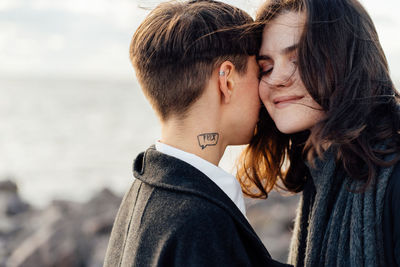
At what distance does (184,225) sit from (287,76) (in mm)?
991

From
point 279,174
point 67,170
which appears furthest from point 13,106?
point 279,174

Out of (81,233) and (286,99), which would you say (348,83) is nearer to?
(286,99)

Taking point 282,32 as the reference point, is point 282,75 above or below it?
below

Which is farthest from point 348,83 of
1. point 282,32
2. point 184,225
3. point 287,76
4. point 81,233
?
point 81,233

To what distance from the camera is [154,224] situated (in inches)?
63.4

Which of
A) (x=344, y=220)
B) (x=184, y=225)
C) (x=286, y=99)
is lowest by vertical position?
(x=344, y=220)

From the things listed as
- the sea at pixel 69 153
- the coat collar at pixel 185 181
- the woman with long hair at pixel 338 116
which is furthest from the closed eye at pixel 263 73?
the sea at pixel 69 153

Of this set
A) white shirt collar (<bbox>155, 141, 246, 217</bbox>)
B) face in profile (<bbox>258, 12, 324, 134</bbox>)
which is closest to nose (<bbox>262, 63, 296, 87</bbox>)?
face in profile (<bbox>258, 12, 324, 134</bbox>)

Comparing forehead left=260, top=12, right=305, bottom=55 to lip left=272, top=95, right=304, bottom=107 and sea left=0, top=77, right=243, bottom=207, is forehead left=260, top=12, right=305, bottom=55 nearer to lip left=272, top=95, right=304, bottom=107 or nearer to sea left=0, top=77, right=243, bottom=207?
lip left=272, top=95, right=304, bottom=107

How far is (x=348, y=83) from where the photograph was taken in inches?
78.2

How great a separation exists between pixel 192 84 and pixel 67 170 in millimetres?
13300

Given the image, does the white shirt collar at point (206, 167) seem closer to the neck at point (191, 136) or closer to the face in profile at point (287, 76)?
the neck at point (191, 136)

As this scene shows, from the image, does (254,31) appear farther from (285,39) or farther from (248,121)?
(248,121)

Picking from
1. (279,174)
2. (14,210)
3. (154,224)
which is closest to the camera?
(154,224)
